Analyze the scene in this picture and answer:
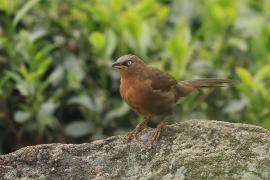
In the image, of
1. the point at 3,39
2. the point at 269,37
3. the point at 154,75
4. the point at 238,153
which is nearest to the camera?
the point at 238,153

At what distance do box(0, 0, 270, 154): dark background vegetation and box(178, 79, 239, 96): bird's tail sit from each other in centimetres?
81

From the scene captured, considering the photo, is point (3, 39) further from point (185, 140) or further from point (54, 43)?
point (185, 140)

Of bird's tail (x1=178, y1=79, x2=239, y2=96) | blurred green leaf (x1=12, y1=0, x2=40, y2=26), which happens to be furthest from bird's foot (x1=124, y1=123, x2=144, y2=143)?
blurred green leaf (x1=12, y1=0, x2=40, y2=26)

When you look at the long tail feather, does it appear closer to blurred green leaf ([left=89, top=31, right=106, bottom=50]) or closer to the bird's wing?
the bird's wing

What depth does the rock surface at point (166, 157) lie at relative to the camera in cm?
382

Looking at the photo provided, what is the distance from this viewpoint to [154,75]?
489 cm

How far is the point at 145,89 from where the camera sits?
15.4ft

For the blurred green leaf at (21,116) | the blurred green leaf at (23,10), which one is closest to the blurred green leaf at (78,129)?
the blurred green leaf at (21,116)

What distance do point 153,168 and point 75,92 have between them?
2266 mm

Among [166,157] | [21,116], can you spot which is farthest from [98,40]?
[166,157]

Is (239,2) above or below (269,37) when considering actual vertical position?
above

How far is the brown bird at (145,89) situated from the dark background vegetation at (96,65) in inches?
43.5

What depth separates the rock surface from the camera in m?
3.82

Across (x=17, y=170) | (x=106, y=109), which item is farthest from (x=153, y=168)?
(x=106, y=109)
